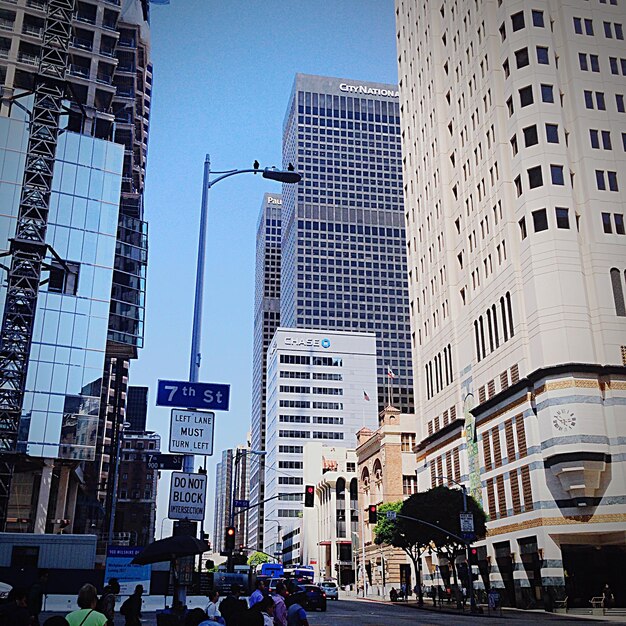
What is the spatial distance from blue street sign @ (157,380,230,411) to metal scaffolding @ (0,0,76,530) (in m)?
50.8

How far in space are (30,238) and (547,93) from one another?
166ft

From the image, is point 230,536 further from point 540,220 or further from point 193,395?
point 540,220

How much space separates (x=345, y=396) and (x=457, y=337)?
346 feet

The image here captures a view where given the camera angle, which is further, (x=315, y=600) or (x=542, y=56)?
(x=542, y=56)

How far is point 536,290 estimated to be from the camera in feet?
184

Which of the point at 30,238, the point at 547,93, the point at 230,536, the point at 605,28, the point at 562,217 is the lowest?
the point at 230,536

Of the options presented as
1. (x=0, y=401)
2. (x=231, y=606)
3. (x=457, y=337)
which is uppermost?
(x=457, y=337)

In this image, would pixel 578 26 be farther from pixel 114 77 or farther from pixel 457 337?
pixel 114 77

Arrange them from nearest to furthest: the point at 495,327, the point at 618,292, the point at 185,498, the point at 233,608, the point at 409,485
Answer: the point at 233,608 < the point at 185,498 < the point at 618,292 < the point at 495,327 < the point at 409,485

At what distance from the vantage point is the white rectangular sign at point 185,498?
687 inches

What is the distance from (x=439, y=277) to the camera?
A: 261 feet

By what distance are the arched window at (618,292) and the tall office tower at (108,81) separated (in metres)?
52.5

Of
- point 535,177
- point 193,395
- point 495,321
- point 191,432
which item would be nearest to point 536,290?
point 495,321

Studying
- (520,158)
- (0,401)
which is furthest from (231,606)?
(0,401)
